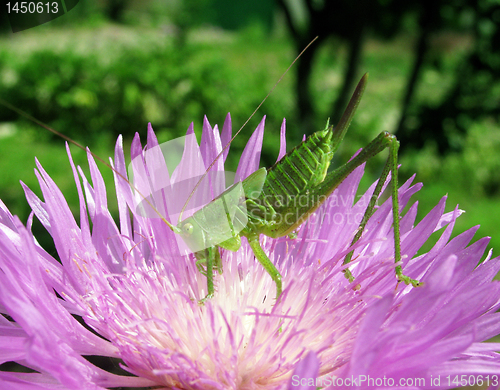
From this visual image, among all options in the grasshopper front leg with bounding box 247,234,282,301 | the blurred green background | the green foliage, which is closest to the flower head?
the grasshopper front leg with bounding box 247,234,282,301

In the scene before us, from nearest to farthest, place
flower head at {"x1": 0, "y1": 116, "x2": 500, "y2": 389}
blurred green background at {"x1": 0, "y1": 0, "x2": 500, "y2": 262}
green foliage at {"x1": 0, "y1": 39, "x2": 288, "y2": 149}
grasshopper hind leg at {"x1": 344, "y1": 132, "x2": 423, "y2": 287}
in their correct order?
flower head at {"x1": 0, "y1": 116, "x2": 500, "y2": 389}
grasshopper hind leg at {"x1": 344, "y1": 132, "x2": 423, "y2": 287}
blurred green background at {"x1": 0, "y1": 0, "x2": 500, "y2": 262}
green foliage at {"x1": 0, "y1": 39, "x2": 288, "y2": 149}

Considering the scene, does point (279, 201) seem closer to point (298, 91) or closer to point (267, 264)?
point (267, 264)

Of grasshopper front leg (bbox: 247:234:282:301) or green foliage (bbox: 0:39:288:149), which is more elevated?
green foliage (bbox: 0:39:288:149)

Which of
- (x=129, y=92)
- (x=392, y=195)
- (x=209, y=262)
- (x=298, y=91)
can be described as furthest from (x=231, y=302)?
(x=129, y=92)

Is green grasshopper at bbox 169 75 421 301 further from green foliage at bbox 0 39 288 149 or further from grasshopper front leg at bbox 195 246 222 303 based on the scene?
green foliage at bbox 0 39 288 149

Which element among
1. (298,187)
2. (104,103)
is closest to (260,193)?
(298,187)

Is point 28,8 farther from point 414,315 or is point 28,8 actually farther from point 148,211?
point 414,315

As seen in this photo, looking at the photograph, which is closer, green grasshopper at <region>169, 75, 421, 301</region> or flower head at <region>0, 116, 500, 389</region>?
flower head at <region>0, 116, 500, 389</region>
